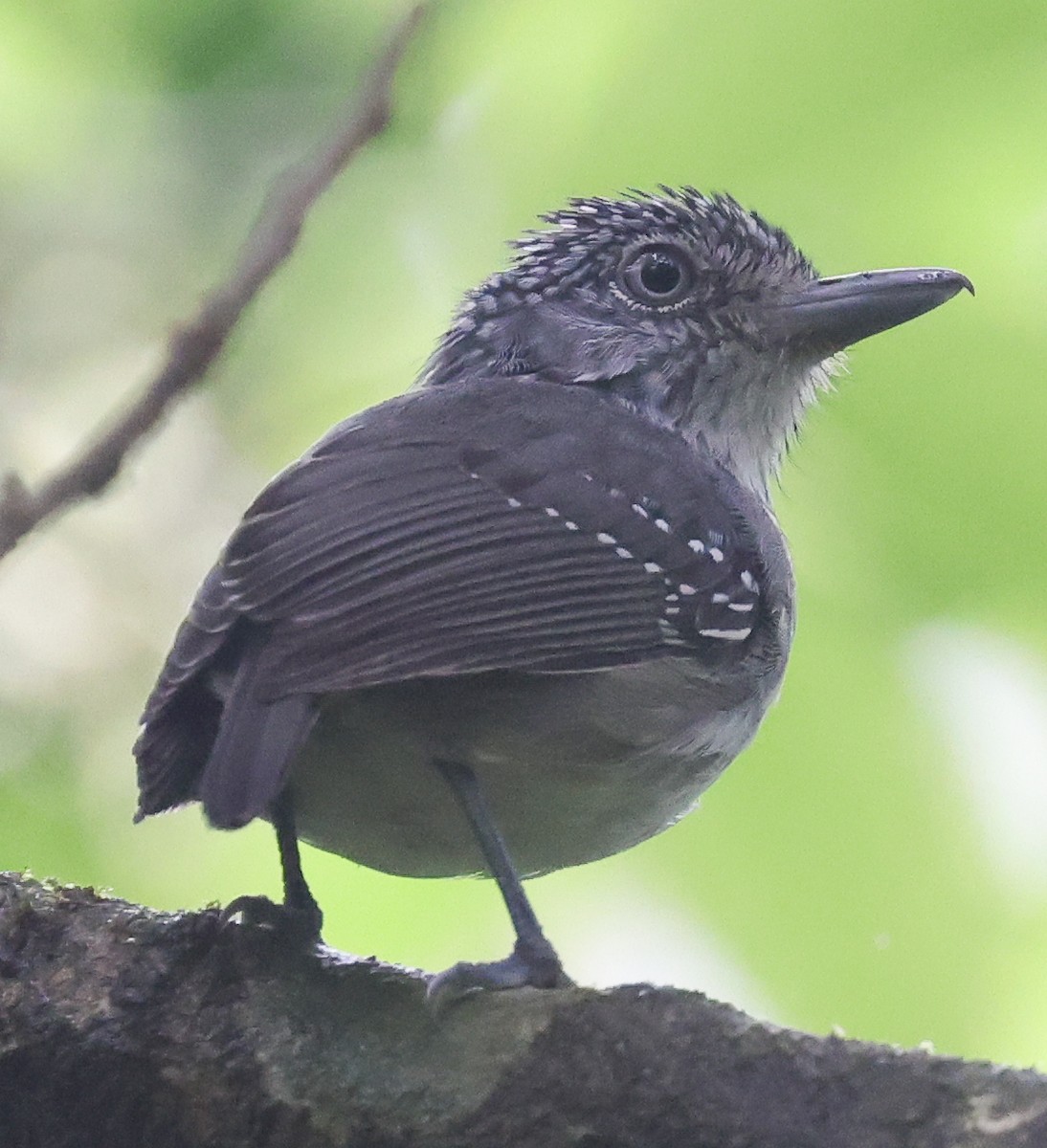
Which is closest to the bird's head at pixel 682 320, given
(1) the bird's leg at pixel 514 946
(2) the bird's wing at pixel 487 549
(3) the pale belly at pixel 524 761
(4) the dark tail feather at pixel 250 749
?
(2) the bird's wing at pixel 487 549

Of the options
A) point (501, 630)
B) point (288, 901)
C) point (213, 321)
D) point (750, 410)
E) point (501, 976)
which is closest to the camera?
point (213, 321)

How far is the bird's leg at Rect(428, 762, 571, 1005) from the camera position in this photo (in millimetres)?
2348

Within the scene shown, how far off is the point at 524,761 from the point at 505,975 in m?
0.44

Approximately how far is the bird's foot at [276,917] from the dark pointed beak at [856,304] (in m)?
1.57

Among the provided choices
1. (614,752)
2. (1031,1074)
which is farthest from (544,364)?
(1031,1074)

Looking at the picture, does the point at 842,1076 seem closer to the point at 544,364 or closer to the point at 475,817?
the point at 475,817

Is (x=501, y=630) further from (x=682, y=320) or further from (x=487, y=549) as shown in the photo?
(x=682, y=320)

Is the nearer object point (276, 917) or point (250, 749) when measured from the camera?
point (250, 749)

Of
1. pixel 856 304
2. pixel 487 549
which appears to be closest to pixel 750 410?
pixel 856 304

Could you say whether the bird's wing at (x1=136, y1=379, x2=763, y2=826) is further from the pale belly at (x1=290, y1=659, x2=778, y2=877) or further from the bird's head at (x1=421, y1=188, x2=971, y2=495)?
the bird's head at (x1=421, y1=188, x2=971, y2=495)

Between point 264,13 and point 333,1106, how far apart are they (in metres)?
1.68

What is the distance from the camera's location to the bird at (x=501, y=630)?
261cm

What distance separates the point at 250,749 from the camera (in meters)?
2.44

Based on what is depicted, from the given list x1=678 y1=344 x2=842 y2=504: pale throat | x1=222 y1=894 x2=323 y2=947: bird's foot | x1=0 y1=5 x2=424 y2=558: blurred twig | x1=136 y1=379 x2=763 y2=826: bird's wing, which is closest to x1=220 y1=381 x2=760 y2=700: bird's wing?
x1=136 y1=379 x2=763 y2=826: bird's wing
